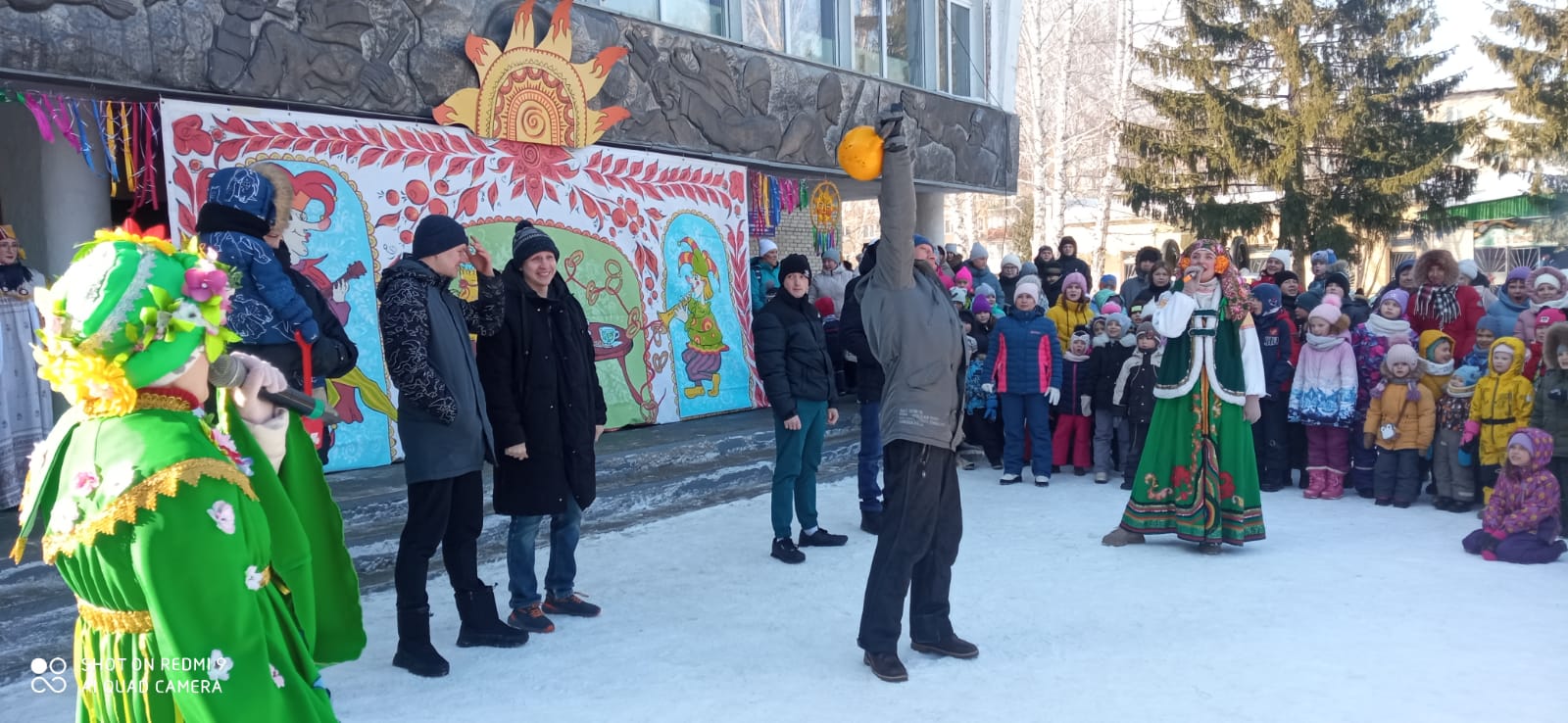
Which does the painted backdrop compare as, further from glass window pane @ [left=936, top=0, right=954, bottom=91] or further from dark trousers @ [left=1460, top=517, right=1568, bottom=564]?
dark trousers @ [left=1460, top=517, right=1568, bottom=564]

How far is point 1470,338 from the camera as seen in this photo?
8.29m

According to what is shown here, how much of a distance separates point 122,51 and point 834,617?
518 centimetres

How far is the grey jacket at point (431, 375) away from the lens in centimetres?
399

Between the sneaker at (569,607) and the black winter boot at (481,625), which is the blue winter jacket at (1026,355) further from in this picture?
the black winter boot at (481,625)

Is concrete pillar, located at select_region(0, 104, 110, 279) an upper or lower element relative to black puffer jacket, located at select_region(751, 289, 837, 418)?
upper

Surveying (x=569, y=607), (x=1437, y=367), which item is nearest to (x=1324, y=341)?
(x=1437, y=367)

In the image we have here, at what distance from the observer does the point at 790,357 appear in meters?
6.04

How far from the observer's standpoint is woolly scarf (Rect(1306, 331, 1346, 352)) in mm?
7824

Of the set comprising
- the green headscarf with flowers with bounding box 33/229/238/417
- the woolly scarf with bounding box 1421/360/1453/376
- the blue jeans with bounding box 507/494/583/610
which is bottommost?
the blue jeans with bounding box 507/494/583/610

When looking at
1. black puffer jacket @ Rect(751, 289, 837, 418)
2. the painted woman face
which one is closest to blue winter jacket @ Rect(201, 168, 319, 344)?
black puffer jacket @ Rect(751, 289, 837, 418)

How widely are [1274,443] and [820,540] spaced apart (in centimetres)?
409

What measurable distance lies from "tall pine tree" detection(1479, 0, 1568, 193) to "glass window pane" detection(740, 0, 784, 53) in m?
18.1

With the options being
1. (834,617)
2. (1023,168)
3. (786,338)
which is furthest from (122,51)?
(1023,168)

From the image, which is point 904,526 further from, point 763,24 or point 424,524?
point 763,24
